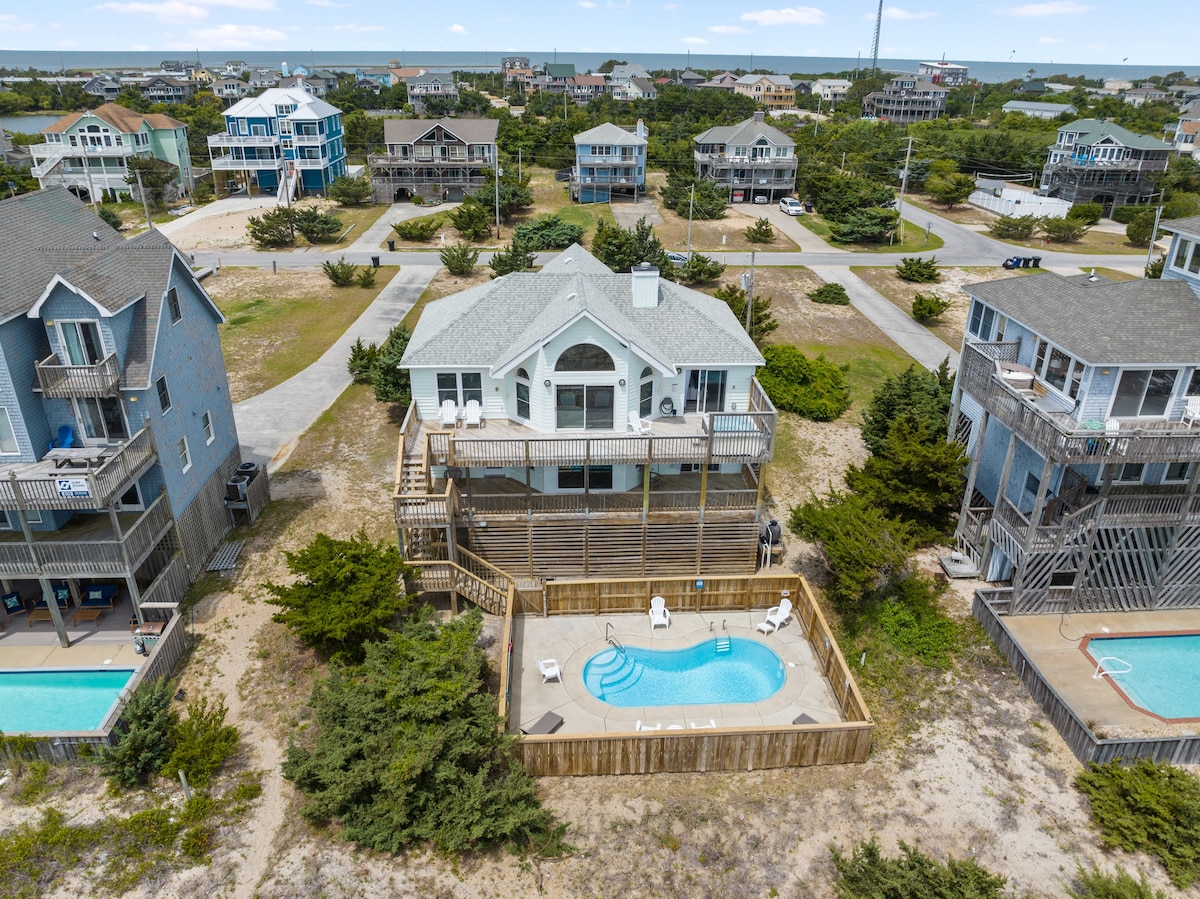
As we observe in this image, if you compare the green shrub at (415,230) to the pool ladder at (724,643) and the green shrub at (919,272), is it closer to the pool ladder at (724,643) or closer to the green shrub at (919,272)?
the green shrub at (919,272)

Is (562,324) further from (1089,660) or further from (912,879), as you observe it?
(1089,660)

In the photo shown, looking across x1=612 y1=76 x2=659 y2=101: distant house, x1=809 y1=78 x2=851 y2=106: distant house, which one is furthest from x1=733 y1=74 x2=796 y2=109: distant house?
x1=612 y1=76 x2=659 y2=101: distant house

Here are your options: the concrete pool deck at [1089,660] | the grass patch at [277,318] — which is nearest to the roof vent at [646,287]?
the concrete pool deck at [1089,660]

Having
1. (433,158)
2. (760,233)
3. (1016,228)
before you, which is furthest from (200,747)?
(1016,228)

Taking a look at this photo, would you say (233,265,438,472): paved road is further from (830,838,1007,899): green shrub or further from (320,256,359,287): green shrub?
(830,838,1007,899): green shrub

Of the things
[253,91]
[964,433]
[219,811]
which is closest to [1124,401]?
[964,433]
